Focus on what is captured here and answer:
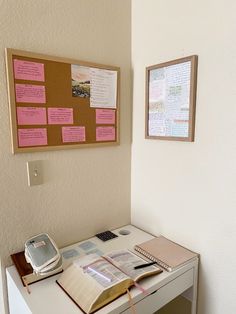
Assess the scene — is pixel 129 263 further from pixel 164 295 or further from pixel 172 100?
pixel 172 100

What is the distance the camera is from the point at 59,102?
3.74 feet

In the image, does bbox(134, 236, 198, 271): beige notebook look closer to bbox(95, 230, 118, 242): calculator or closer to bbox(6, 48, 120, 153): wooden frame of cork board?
bbox(95, 230, 118, 242): calculator

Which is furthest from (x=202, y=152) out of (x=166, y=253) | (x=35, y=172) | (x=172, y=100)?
(x=35, y=172)

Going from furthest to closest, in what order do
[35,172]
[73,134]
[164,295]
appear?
[73,134], [35,172], [164,295]

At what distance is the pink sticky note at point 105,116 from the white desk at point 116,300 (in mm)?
690

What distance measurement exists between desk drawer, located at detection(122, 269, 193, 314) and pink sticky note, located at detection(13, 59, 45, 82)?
3.36 feet

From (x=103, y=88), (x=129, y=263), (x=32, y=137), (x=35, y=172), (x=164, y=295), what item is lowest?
(x=164, y=295)

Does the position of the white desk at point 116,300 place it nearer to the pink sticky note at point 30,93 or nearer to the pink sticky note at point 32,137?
the pink sticky note at point 32,137

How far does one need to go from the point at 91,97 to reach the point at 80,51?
24 centimetres

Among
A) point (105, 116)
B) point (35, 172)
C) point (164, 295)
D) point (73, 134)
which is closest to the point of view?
point (164, 295)

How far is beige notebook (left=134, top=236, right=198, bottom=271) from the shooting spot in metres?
1.05

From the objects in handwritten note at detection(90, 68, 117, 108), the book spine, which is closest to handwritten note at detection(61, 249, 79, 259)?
the book spine

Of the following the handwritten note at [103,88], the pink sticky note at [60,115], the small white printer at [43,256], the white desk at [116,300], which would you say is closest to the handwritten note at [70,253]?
the white desk at [116,300]

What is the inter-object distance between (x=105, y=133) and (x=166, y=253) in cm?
71
